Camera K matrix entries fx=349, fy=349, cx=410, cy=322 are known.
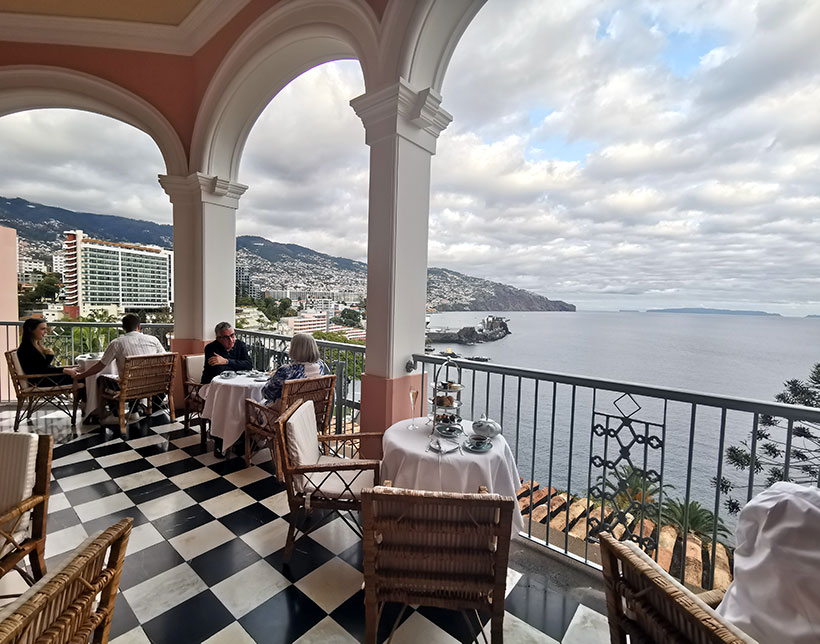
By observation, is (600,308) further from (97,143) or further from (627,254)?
(97,143)

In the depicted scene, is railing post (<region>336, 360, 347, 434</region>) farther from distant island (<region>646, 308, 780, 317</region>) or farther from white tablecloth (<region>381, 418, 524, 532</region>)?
distant island (<region>646, 308, 780, 317</region>)

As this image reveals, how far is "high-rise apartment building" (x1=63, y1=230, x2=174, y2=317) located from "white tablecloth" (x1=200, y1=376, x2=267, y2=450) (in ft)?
8.02

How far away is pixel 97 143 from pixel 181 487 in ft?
33.0

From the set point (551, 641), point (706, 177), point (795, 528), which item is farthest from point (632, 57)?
point (551, 641)

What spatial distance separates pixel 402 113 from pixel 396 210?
70 cm

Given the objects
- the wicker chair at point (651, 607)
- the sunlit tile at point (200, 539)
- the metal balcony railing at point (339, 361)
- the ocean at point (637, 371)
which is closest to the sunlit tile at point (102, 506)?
→ the sunlit tile at point (200, 539)

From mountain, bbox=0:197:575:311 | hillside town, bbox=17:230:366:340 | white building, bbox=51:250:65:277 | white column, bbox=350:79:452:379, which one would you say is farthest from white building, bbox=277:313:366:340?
white building, bbox=51:250:65:277

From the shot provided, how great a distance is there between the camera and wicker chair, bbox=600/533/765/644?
66 centimetres

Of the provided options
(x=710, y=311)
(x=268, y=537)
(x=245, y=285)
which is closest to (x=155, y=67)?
(x=245, y=285)

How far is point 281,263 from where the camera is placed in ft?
18.1

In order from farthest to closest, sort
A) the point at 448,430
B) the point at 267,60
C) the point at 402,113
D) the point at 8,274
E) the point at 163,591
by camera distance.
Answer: the point at 8,274 < the point at 267,60 < the point at 402,113 < the point at 448,430 < the point at 163,591

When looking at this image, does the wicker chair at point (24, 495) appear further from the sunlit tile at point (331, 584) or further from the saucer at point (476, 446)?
the saucer at point (476, 446)

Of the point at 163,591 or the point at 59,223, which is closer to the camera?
the point at 163,591

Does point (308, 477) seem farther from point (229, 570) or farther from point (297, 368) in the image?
point (297, 368)
